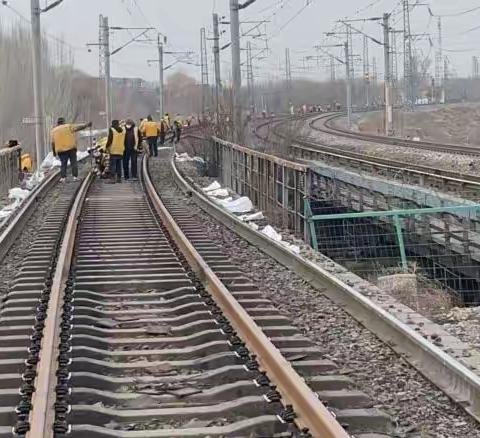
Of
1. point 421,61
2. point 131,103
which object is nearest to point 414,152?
point 131,103

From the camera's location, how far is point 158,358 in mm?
6703

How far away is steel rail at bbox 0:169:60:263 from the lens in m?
12.5

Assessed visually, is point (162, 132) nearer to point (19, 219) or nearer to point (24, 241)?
point (19, 219)

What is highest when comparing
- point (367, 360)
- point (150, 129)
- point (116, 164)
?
point (150, 129)

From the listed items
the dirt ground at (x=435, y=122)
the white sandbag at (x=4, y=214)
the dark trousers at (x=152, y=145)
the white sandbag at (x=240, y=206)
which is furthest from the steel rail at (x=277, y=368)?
the dirt ground at (x=435, y=122)

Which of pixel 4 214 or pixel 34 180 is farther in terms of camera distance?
pixel 34 180

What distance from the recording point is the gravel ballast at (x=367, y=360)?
208 inches

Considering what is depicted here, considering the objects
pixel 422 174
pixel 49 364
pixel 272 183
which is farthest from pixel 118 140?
pixel 49 364

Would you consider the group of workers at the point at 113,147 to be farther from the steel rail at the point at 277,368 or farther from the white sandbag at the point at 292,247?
the steel rail at the point at 277,368

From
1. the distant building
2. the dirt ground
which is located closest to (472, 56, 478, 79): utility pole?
Answer: the dirt ground

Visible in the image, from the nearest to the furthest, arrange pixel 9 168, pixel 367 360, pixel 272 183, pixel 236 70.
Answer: pixel 367 360 → pixel 272 183 → pixel 9 168 → pixel 236 70

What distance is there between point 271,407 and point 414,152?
3393cm

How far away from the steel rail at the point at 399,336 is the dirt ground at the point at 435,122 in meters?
64.0

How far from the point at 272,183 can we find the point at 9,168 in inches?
372
